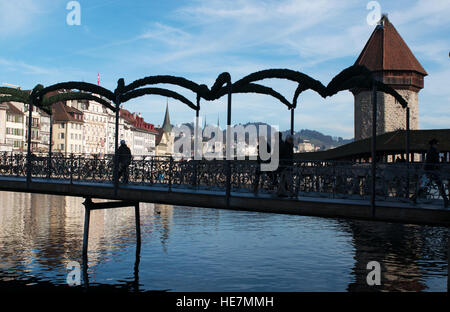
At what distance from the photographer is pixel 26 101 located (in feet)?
82.9

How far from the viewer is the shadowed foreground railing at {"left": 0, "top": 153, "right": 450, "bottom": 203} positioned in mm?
15852

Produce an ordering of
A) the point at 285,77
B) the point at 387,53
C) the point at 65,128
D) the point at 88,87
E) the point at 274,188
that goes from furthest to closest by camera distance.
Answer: the point at 65,128
the point at 387,53
the point at 88,87
the point at 285,77
the point at 274,188

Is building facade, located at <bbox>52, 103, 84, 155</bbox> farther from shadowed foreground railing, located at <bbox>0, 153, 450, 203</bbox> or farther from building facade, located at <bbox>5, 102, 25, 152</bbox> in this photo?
shadowed foreground railing, located at <bbox>0, 153, 450, 203</bbox>

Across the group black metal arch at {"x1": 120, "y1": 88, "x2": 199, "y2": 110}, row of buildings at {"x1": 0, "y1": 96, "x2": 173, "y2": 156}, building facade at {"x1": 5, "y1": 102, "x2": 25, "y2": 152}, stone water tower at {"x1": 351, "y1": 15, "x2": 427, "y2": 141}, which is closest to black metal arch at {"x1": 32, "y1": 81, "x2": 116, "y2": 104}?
black metal arch at {"x1": 120, "y1": 88, "x2": 199, "y2": 110}

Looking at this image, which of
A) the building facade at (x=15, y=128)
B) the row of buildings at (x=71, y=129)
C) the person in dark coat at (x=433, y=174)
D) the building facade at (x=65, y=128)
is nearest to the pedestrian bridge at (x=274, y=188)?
the person in dark coat at (x=433, y=174)

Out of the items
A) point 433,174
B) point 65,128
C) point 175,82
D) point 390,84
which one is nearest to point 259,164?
point 175,82

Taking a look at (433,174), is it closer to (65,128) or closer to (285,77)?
(285,77)

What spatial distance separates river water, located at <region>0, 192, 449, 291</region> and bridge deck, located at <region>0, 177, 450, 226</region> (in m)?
2.81

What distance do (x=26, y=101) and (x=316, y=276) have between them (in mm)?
14505

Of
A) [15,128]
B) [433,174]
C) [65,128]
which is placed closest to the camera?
[433,174]

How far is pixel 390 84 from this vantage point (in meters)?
74.5

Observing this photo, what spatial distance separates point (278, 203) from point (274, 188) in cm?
142

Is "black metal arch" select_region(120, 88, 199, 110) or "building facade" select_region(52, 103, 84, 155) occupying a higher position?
"building facade" select_region(52, 103, 84, 155)
